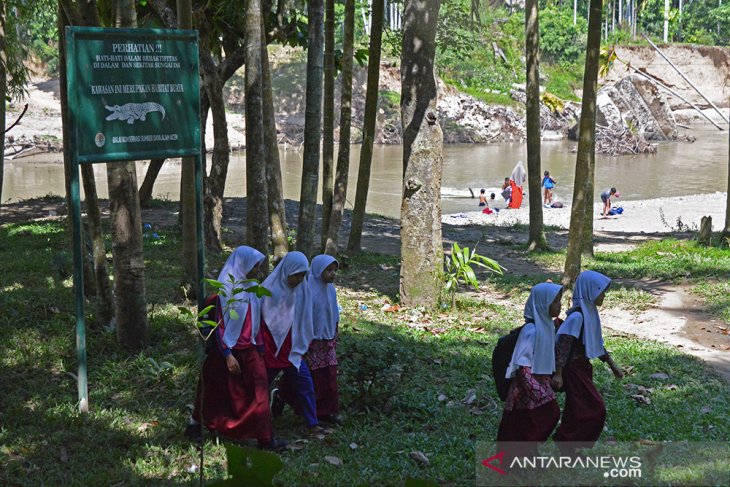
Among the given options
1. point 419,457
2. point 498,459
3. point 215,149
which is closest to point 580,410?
point 498,459

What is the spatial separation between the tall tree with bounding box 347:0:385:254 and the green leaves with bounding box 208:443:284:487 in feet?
35.4

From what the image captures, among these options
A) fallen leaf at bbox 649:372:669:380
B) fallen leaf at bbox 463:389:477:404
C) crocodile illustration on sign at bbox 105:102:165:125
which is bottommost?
fallen leaf at bbox 649:372:669:380

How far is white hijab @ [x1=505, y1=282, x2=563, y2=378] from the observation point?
5.29m

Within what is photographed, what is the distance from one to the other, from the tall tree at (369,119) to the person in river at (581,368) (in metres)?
7.54

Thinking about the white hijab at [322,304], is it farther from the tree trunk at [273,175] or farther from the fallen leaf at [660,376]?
the tree trunk at [273,175]

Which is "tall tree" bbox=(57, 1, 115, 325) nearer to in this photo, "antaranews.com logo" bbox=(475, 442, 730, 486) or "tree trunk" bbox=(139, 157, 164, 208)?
"antaranews.com logo" bbox=(475, 442, 730, 486)

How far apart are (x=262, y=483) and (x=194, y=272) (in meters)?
7.47

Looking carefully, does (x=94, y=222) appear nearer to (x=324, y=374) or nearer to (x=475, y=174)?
(x=324, y=374)

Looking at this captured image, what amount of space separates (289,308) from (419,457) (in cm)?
135

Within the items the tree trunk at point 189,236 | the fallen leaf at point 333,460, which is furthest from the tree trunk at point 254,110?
the fallen leaf at point 333,460

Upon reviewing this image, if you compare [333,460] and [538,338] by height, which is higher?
[538,338]

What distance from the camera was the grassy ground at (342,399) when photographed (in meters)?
5.67

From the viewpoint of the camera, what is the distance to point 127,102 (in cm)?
627

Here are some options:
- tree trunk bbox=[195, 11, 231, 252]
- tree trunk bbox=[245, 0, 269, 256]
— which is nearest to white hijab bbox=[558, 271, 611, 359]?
tree trunk bbox=[245, 0, 269, 256]
